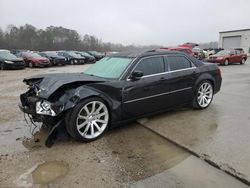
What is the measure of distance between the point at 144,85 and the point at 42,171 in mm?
2414

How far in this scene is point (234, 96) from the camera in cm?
752

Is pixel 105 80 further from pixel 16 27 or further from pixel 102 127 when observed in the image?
pixel 16 27

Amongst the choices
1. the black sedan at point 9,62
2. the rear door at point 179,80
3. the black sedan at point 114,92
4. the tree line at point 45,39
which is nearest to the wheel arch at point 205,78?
the black sedan at point 114,92

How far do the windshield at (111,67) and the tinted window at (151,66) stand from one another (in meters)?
0.26

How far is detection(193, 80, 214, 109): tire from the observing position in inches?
231

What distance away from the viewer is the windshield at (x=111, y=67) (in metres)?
4.71

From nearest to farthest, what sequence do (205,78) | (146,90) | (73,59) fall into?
(146,90) < (205,78) < (73,59)

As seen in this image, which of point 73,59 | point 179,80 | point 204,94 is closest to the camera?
point 179,80

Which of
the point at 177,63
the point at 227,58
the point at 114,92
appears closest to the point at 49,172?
the point at 114,92

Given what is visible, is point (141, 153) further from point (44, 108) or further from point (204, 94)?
point (204, 94)

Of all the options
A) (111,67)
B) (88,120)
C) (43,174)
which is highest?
(111,67)

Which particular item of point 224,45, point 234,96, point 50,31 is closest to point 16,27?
point 50,31

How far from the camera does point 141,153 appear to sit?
3.71 meters

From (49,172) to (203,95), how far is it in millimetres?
4246
